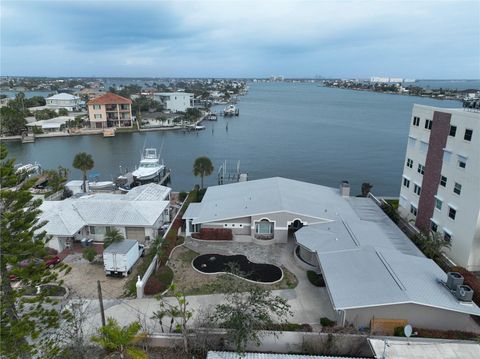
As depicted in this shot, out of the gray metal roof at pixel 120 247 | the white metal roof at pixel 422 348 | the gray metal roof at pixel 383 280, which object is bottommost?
the white metal roof at pixel 422 348

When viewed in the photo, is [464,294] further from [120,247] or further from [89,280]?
[89,280]

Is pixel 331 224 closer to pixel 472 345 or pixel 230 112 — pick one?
pixel 472 345

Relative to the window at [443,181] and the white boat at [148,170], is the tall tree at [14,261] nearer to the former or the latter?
the window at [443,181]

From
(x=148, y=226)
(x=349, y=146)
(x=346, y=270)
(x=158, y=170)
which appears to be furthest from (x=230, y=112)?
(x=346, y=270)

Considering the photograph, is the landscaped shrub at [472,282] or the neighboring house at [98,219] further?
the neighboring house at [98,219]

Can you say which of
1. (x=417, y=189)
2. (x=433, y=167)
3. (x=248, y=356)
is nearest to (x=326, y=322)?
(x=248, y=356)

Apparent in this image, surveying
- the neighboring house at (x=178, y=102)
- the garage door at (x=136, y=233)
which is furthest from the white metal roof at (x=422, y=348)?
the neighboring house at (x=178, y=102)

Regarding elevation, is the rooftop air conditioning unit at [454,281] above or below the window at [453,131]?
below
